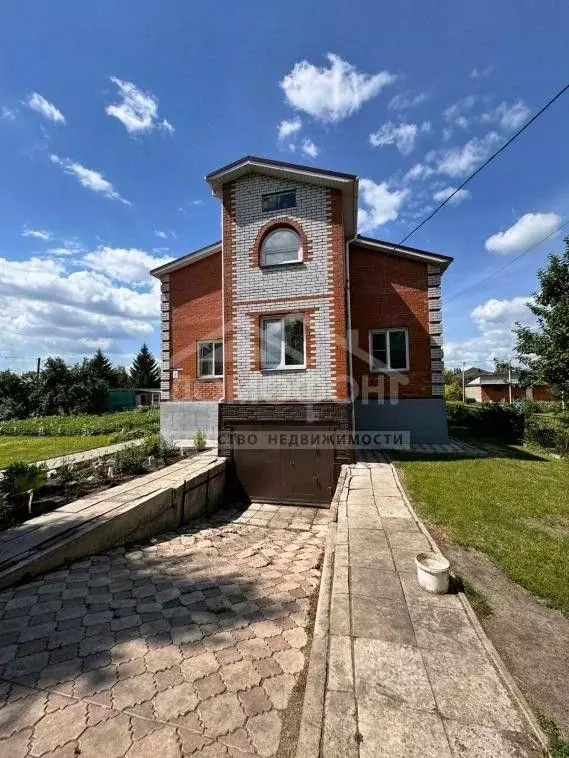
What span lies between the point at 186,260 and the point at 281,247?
4.89 m

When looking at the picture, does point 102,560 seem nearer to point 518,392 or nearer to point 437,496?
point 437,496

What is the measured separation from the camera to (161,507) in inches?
270

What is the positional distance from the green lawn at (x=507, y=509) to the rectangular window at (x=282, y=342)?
398 centimetres

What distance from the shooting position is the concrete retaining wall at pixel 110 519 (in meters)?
4.40

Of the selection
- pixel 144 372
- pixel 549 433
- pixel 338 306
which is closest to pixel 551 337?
pixel 549 433

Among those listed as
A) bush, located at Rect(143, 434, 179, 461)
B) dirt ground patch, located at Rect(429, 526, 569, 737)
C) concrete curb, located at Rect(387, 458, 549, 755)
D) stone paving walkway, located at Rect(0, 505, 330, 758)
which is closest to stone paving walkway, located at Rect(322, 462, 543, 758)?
concrete curb, located at Rect(387, 458, 549, 755)

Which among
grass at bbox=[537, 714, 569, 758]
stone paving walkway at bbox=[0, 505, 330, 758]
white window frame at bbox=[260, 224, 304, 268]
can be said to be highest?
white window frame at bbox=[260, 224, 304, 268]

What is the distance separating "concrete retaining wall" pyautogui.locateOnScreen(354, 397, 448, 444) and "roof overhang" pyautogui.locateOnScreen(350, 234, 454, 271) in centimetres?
461

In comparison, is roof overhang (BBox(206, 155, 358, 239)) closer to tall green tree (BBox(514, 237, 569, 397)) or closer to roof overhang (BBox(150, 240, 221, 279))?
roof overhang (BBox(150, 240, 221, 279))

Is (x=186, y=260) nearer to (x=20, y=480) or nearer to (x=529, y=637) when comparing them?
(x=20, y=480)

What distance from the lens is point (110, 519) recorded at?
5492 mm

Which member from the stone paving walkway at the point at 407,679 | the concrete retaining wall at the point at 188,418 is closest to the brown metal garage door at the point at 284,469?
the concrete retaining wall at the point at 188,418

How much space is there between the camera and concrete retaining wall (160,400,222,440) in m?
12.4

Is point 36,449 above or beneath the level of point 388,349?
beneath
